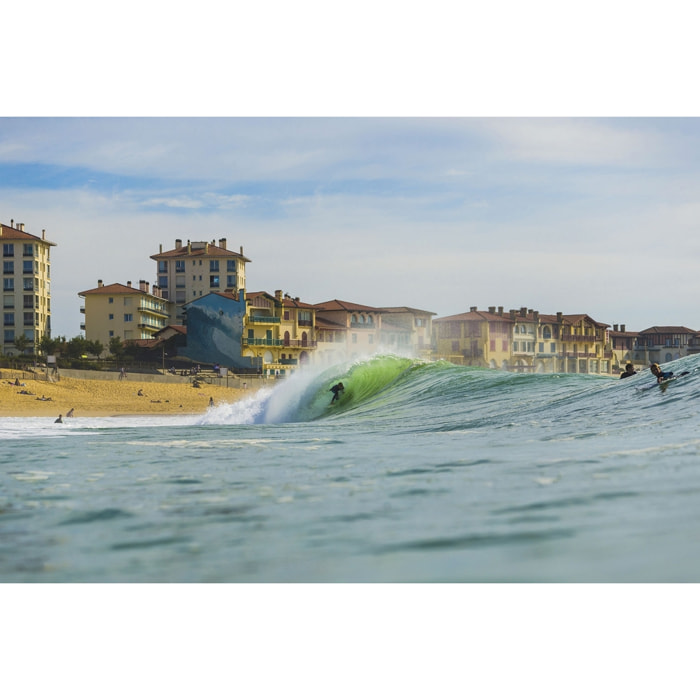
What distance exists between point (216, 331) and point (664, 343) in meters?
28.7

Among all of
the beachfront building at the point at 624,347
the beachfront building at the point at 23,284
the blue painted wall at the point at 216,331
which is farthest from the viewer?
the beachfront building at the point at 624,347

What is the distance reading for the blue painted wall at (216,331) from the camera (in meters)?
51.9

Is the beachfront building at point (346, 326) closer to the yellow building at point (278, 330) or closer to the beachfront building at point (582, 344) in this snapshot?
the yellow building at point (278, 330)

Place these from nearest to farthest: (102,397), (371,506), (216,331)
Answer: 1. (371,506)
2. (102,397)
3. (216,331)

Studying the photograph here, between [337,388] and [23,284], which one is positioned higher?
[23,284]

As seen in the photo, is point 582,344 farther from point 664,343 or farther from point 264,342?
point 264,342

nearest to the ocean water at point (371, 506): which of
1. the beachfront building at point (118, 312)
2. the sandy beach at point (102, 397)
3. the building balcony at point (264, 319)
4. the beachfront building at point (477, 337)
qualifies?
the sandy beach at point (102, 397)

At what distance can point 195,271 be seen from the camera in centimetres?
6241

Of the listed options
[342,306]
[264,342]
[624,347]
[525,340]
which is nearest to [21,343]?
[264,342]

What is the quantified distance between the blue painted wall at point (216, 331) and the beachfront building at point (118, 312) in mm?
6071

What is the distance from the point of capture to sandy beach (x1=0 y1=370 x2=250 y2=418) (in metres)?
30.3

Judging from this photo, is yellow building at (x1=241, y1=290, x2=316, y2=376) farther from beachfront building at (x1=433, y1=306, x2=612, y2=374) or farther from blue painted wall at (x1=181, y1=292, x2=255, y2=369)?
beachfront building at (x1=433, y1=306, x2=612, y2=374)
